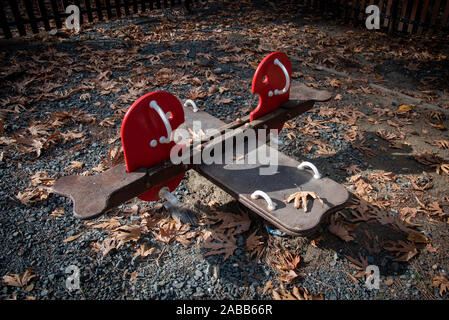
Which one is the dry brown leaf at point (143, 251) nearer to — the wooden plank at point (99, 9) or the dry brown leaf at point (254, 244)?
the dry brown leaf at point (254, 244)

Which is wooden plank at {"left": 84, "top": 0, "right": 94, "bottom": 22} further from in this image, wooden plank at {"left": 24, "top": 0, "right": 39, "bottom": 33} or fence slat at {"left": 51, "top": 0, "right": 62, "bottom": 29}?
wooden plank at {"left": 24, "top": 0, "right": 39, "bottom": 33}

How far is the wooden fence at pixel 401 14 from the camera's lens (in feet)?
23.5

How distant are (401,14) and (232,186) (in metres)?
7.50

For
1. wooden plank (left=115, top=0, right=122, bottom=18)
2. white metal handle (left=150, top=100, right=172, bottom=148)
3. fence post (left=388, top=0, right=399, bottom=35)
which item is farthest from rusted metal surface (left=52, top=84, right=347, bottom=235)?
wooden plank (left=115, top=0, right=122, bottom=18)

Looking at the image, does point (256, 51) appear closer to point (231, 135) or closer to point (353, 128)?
point (353, 128)

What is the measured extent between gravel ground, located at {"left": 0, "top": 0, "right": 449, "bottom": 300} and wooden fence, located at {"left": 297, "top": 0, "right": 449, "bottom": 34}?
0.82 meters

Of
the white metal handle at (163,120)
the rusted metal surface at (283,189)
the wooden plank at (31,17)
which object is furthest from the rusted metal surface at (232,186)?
the wooden plank at (31,17)

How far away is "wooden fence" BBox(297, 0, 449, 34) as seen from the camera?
23.5 feet

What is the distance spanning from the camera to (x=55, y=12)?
22.7 ft

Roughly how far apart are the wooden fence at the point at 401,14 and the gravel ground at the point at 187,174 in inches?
32.4

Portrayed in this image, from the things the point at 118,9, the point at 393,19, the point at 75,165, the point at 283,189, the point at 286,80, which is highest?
the point at 118,9

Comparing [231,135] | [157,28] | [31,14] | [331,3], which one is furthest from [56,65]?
[331,3]

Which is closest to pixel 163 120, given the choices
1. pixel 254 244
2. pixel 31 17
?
pixel 254 244

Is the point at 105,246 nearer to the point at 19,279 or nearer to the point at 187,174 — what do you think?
the point at 19,279
